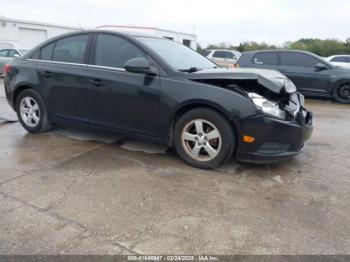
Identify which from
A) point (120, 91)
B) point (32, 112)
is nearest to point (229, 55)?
point (32, 112)

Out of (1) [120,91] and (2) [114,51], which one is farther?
(2) [114,51]

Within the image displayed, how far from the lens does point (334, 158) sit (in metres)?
4.73

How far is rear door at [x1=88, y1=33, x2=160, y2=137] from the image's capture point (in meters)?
4.31

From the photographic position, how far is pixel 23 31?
25078 millimetres

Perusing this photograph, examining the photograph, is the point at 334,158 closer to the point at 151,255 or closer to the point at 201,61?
the point at 201,61

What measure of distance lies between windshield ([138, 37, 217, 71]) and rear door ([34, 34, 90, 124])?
3.14 ft

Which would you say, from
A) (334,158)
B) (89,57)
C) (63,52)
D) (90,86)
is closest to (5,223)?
(90,86)

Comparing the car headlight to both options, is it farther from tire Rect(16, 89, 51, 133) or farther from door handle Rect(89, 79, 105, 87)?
tire Rect(16, 89, 51, 133)

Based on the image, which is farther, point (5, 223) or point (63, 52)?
point (63, 52)

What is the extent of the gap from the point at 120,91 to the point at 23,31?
23.9m

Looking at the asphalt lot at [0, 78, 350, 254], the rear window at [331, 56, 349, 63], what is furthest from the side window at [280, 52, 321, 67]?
the rear window at [331, 56, 349, 63]

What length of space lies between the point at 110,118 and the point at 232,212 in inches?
87.8

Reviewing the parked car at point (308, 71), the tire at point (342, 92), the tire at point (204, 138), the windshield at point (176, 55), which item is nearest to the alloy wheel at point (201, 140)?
the tire at point (204, 138)

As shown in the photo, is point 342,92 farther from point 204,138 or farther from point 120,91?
point 120,91
